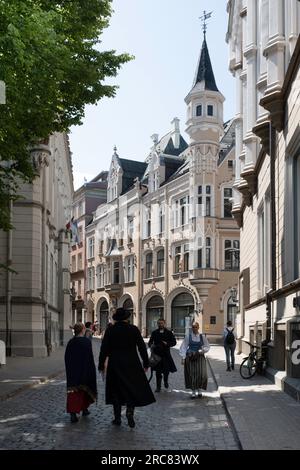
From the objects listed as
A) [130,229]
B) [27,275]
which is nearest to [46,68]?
[27,275]

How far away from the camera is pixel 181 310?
177ft

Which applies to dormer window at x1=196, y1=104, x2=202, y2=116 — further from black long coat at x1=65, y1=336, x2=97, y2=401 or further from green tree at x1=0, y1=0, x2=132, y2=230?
black long coat at x1=65, y1=336, x2=97, y2=401

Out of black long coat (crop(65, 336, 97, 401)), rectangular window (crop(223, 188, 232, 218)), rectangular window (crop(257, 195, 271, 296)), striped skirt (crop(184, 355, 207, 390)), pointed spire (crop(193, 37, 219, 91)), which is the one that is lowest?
striped skirt (crop(184, 355, 207, 390))

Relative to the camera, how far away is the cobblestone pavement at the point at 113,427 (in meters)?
8.63

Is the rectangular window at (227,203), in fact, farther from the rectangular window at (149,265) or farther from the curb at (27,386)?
the curb at (27,386)

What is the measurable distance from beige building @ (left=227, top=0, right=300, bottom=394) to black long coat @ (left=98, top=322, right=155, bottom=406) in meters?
4.17

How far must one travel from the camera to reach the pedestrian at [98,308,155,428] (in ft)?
32.6

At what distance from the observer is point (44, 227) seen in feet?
96.0

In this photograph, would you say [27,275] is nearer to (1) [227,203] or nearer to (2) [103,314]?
(1) [227,203]

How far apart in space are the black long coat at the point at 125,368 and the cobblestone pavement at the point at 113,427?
0.44 m

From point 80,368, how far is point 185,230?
42.7 m

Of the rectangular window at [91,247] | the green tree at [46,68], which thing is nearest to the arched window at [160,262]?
the rectangular window at [91,247]

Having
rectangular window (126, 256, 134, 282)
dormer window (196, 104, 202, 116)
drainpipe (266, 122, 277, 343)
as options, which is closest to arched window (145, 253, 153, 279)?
rectangular window (126, 256, 134, 282)
